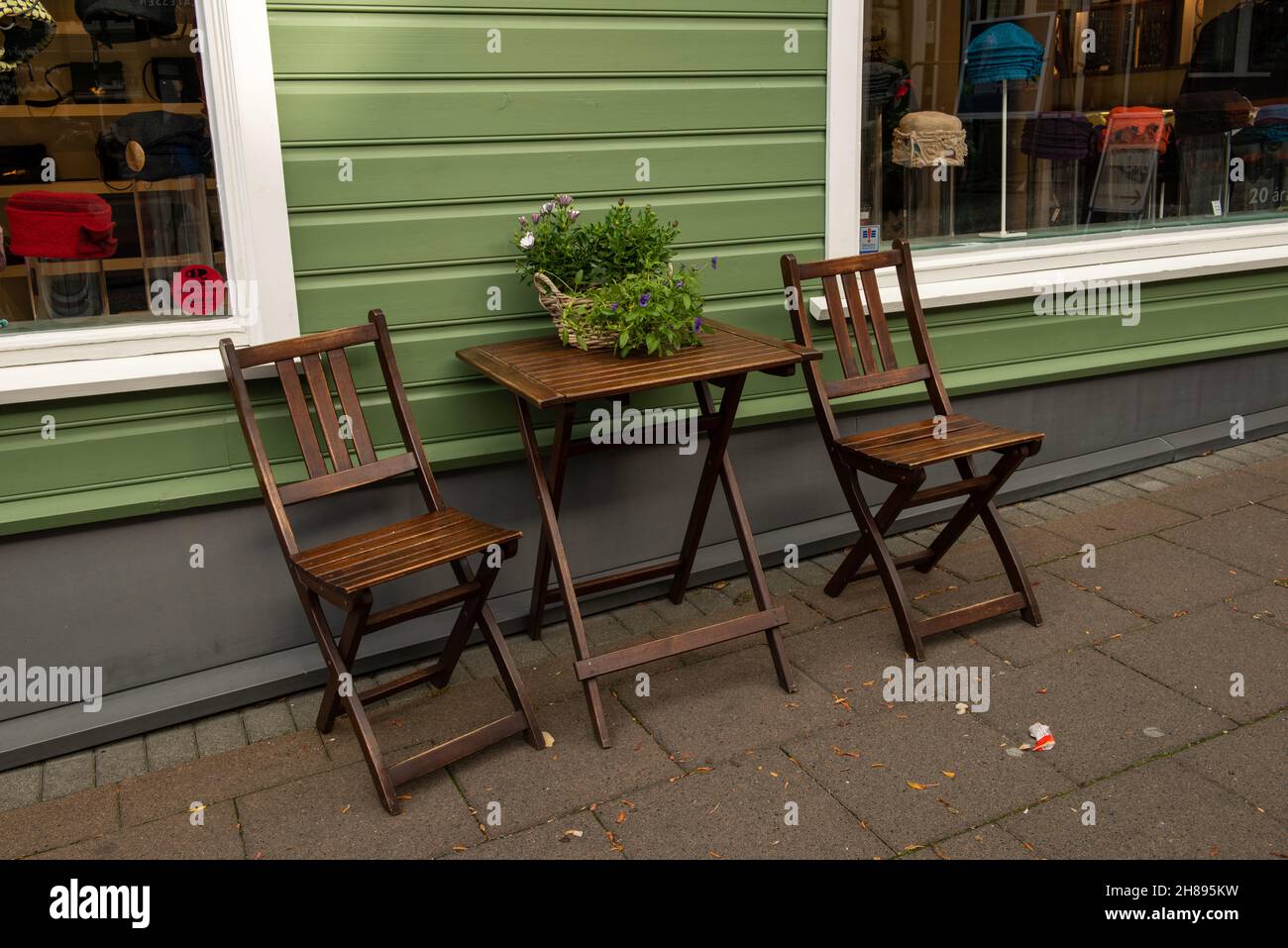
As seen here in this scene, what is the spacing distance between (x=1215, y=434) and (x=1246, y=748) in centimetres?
293

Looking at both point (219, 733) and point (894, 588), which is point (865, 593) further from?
point (219, 733)

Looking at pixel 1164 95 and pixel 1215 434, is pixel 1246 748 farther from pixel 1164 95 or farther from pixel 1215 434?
pixel 1164 95

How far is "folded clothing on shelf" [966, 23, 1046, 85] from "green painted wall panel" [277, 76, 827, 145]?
99 centimetres

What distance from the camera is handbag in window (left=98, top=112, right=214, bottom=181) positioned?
3523 mm

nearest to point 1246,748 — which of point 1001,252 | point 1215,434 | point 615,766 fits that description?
point 615,766

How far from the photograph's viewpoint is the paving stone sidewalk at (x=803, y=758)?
3.02 metres

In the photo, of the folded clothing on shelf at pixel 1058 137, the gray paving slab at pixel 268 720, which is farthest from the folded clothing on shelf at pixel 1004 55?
the gray paving slab at pixel 268 720

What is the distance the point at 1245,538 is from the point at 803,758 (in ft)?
8.12

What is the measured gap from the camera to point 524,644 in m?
4.14


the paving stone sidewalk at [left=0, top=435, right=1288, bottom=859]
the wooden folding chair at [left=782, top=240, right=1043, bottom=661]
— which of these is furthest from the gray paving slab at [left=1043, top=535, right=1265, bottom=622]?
the wooden folding chair at [left=782, top=240, right=1043, bottom=661]

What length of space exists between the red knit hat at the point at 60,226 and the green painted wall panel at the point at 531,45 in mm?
700

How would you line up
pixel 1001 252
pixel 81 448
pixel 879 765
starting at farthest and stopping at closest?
1. pixel 1001 252
2. pixel 81 448
3. pixel 879 765

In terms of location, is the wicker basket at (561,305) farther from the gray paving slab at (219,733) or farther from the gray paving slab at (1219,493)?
the gray paving slab at (1219,493)

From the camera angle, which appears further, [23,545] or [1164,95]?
[1164,95]
